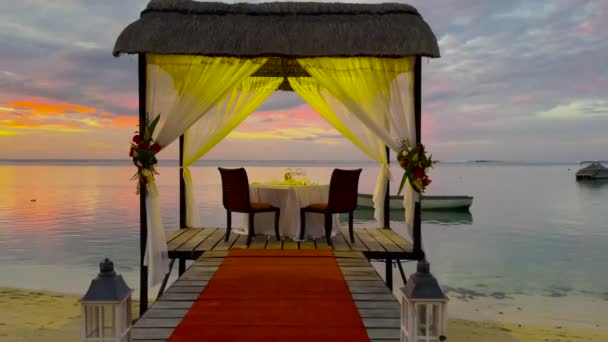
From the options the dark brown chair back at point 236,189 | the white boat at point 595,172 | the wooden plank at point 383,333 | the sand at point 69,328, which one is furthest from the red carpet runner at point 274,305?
the white boat at point 595,172

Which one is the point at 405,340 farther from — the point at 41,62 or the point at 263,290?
the point at 41,62

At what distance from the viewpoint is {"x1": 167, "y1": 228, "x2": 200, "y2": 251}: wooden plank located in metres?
5.94

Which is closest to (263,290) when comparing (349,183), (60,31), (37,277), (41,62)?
(349,183)

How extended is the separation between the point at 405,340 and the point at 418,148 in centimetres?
307

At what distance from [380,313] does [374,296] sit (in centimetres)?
41

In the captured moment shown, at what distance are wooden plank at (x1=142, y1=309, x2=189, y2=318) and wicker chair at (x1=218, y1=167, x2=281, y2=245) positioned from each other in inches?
105

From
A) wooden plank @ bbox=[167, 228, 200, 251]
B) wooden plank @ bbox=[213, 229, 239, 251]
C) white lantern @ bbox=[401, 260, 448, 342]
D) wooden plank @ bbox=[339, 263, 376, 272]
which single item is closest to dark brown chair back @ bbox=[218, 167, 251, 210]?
wooden plank @ bbox=[213, 229, 239, 251]

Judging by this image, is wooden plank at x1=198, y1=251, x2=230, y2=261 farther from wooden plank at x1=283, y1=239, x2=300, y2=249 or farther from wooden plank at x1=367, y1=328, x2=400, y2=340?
wooden plank at x1=367, y1=328, x2=400, y2=340

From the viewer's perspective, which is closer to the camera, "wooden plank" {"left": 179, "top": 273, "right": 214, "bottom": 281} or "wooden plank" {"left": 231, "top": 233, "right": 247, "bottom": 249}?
"wooden plank" {"left": 179, "top": 273, "right": 214, "bottom": 281}

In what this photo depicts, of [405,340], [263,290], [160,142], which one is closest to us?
[405,340]

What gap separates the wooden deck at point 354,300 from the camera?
3.15 m

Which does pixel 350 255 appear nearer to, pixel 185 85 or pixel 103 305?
pixel 185 85

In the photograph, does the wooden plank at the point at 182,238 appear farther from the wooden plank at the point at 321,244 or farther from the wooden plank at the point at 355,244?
the wooden plank at the point at 355,244

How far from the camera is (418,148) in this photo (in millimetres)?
5492
